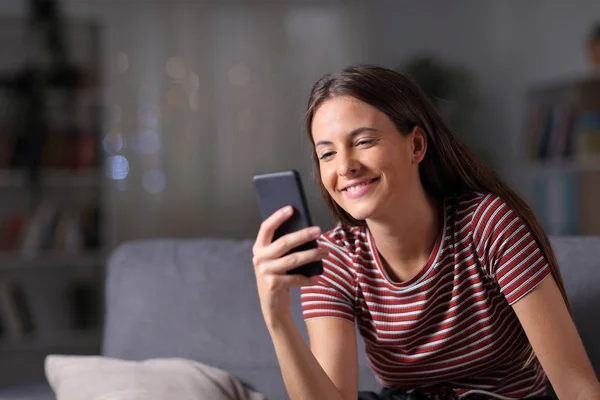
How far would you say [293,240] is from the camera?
118cm

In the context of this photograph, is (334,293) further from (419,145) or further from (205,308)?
(205,308)

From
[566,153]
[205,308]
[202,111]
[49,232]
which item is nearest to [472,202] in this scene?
[205,308]

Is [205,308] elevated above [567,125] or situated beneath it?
situated beneath

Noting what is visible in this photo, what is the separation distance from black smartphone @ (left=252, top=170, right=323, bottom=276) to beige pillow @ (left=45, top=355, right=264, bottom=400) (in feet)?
1.67

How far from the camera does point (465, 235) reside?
150 centimetres

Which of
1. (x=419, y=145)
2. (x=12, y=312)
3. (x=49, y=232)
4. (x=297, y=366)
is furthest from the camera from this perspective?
(x=49, y=232)

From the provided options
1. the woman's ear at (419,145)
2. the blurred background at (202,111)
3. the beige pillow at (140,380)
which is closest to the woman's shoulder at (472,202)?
the woman's ear at (419,145)

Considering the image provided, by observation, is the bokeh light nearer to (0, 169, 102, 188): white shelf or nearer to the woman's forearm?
(0, 169, 102, 188): white shelf

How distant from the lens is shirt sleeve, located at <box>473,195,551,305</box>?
1.41m

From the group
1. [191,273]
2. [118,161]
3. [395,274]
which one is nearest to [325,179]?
[395,274]

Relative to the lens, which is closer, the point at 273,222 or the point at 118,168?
the point at 273,222

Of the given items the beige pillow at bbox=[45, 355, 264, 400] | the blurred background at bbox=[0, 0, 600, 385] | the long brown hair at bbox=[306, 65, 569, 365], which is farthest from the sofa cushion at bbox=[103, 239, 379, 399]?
the blurred background at bbox=[0, 0, 600, 385]

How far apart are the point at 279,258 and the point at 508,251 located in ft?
1.47

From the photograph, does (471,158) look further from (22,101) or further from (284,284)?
A: (22,101)
